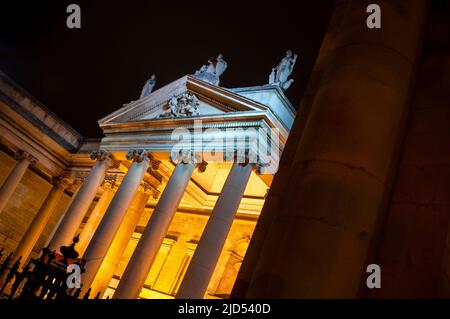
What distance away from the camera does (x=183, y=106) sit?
1986 cm

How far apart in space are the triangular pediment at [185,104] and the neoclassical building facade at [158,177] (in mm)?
62

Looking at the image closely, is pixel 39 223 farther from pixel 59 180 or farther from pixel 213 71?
pixel 213 71

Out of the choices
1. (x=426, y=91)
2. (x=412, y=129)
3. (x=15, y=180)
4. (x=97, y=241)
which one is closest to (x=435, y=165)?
(x=412, y=129)

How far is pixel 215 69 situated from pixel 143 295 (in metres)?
16.1

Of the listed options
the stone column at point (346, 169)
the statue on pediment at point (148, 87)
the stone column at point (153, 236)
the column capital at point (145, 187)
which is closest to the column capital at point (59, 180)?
the column capital at point (145, 187)

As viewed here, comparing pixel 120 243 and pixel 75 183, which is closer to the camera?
pixel 120 243

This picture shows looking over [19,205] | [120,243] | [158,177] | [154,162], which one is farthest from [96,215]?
[19,205]

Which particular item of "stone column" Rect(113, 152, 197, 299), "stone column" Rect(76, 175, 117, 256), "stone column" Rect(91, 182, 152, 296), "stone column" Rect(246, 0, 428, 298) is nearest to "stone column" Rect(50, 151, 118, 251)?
"stone column" Rect(76, 175, 117, 256)

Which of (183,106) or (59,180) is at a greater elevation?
(183,106)

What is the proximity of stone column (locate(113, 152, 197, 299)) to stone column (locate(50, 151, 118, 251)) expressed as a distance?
594 cm

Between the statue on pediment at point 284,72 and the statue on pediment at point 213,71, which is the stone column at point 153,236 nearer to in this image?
the statue on pediment at point 213,71

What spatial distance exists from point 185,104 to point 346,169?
1707cm

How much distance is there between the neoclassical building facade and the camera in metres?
16.3
